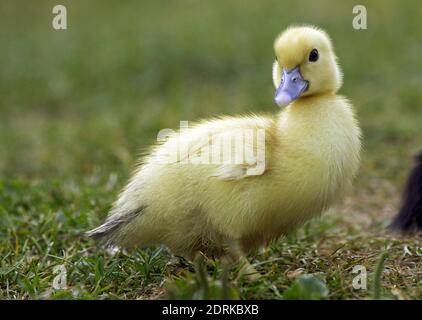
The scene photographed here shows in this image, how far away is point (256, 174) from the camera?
265 cm

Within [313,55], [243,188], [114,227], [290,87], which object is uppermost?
[313,55]

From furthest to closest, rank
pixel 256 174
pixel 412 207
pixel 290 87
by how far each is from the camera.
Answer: pixel 412 207, pixel 290 87, pixel 256 174

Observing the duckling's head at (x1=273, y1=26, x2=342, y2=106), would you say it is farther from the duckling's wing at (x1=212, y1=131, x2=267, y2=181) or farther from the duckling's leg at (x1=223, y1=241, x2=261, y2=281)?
the duckling's leg at (x1=223, y1=241, x2=261, y2=281)

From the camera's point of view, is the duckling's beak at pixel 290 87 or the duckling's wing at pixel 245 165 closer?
the duckling's wing at pixel 245 165

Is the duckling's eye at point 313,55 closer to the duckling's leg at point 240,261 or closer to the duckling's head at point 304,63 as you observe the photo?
the duckling's head at point 304,63

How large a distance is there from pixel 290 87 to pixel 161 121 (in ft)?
10.6

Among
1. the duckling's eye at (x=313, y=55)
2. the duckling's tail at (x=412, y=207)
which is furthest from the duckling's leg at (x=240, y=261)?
the duckling's tail at (x=412, y=207)

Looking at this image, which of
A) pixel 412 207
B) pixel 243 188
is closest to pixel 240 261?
pixel 243 188

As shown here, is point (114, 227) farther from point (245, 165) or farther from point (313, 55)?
point (313, 55)

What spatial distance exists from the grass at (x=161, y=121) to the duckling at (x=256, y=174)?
0.47 feet

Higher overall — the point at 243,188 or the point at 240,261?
the point at 243,188

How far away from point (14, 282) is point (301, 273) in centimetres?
112

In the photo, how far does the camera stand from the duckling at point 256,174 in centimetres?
266
